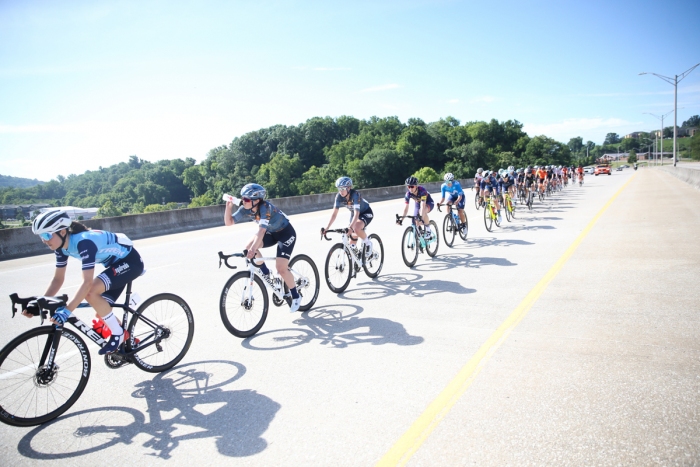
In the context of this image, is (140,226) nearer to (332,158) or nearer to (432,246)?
(432,246)

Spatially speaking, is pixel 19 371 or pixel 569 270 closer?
pixel 19 371

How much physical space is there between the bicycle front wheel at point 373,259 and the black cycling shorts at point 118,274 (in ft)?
13.8

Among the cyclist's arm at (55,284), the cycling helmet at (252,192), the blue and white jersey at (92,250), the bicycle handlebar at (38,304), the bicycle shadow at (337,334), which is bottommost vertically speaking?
the bicycle shadow at (337,334)

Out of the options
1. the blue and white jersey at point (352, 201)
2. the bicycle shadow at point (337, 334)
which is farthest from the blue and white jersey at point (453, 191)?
the bicycle shadow at point (337, 334)

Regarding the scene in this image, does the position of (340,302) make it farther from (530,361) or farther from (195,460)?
(195,460)

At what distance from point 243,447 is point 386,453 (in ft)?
3.46

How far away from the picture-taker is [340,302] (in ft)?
22.5

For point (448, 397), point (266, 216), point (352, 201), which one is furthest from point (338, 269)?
point (448, 397)

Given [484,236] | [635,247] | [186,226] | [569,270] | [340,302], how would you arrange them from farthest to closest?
[186,226], [484,236], [635,247], [569,270], [340,302]

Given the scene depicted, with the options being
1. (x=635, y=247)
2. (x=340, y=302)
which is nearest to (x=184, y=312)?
(x=340, y=302)

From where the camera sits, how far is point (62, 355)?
4.25 meters

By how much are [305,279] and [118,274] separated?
2.60m

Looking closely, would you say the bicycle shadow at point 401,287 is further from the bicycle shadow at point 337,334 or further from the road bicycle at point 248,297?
the road bicycle at point 248,297

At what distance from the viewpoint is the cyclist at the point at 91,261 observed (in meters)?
3.87
